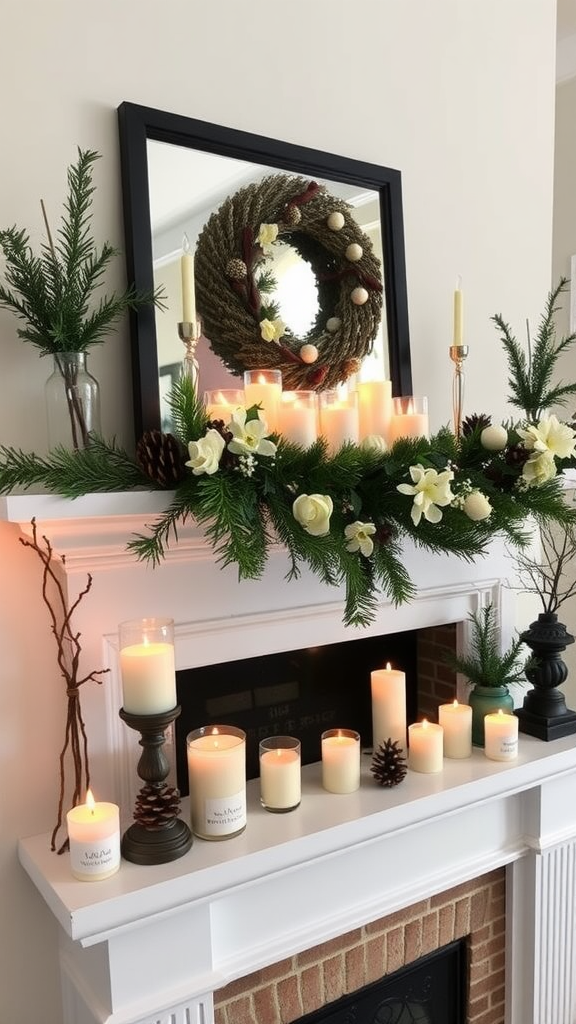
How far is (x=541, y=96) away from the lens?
72.3 inches

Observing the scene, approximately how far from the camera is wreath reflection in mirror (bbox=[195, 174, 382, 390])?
1.36 meters

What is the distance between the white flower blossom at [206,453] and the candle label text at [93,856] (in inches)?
22.6

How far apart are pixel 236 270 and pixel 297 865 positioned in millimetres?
1055

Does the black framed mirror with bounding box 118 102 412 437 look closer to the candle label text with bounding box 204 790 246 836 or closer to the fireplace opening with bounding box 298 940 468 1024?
the candle label text with bounding box 204 790 246 836

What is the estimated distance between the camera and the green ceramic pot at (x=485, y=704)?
1671 millimetres

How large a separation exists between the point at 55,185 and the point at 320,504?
2.24 feet

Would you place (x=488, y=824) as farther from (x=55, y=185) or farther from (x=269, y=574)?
(x=55, y=185)

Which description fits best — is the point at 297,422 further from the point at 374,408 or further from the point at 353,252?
the point at 353,252

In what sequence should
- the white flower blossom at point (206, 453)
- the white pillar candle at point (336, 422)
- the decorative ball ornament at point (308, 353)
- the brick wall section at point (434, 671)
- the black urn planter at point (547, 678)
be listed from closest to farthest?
1. the white flower blossom at point (206, 453)
2. the white pillar candle at point (336, 422)
3. the decorative ball ornament at point (308, 353)
4. the black urn planter at point (547, 678)
5. the brick wall section at point (434, 671)

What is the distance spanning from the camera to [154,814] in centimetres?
119

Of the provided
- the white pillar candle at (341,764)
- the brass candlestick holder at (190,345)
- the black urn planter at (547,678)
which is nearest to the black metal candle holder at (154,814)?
the white pillar candle at (341,764)

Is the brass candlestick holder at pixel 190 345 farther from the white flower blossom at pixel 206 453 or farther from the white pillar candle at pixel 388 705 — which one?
the white pillar candle at pixel 388 705

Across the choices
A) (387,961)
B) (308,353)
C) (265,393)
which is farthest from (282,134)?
(387,961)

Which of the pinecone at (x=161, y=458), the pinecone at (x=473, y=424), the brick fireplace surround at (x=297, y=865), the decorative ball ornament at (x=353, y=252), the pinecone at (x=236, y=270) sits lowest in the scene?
the brick fireplace surround at (x=297, y=865)
